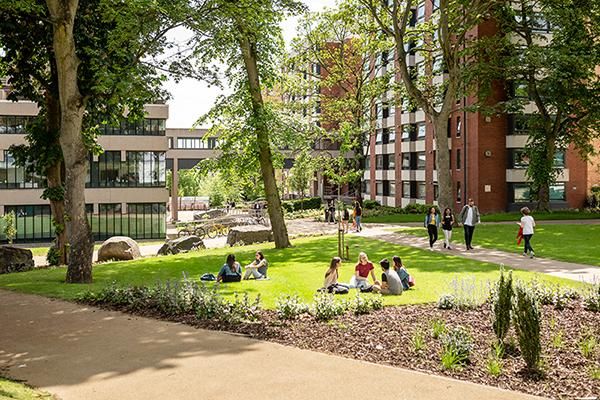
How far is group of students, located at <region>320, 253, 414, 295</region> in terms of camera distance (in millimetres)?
14125

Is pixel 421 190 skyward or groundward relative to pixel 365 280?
skyward

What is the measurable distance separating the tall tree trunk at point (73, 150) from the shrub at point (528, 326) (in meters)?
13.0

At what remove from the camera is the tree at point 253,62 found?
19.8 m

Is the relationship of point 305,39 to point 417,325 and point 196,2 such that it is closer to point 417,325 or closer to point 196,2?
point 196,2

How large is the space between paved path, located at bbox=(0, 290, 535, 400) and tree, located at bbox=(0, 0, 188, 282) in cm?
641

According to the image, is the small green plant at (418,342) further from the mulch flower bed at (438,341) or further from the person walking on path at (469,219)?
the person walking on path at (469,219)

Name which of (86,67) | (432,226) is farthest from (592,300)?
(86,67)

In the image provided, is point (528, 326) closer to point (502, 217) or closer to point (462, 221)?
point (462, 221)

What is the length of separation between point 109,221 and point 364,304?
39039 millimetres

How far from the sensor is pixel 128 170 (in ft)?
157

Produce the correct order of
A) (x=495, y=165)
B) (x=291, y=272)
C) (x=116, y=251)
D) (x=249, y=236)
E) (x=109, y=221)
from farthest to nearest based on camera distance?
(x=109, y=221)
(x=495, y=165)
(x=249, y=236)
(x=116, y=251)
(x=291, y=272)

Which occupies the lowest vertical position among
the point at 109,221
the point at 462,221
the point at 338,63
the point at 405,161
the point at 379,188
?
the point at 109,221

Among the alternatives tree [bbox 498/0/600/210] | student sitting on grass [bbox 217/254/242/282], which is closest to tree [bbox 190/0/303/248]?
student sitting on grass [bbox 217/254/242/282]

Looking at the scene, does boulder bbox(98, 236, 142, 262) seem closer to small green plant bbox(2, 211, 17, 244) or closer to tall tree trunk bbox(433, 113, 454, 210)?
tall tree trunk bbox(433, 113, 454, 210)
